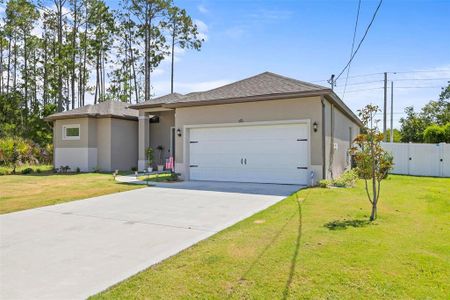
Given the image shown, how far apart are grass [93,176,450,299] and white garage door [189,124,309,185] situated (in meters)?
5.16

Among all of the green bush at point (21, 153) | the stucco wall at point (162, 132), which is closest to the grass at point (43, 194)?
the stucco wall at point (162, 132)

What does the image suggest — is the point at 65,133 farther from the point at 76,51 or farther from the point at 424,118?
the point at 424,118

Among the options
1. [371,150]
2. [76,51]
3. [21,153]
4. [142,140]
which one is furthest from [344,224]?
[76,51]

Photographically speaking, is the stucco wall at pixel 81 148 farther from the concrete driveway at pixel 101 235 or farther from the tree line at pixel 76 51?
the tree line at pixel 76 51

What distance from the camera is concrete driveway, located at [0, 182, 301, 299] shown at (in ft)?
12.0

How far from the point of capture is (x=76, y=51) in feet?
100

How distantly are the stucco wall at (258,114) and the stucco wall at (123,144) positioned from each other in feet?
19.7

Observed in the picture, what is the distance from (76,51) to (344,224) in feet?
103

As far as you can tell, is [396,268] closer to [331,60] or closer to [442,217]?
[442,217]

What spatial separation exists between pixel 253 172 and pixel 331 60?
20.8 feet

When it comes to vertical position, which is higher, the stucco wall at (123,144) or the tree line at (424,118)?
the tree line at (424,118)

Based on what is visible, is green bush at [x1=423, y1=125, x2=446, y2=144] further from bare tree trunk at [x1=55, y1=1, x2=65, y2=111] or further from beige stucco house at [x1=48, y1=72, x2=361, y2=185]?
bare tree trunk at [x1=55, y1=1, x2=65, y2=111]

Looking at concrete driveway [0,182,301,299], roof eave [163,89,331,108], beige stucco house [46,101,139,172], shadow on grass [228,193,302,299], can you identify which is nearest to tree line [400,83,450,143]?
roof eave [163,89,331,108]

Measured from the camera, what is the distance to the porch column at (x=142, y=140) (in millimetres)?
18172
